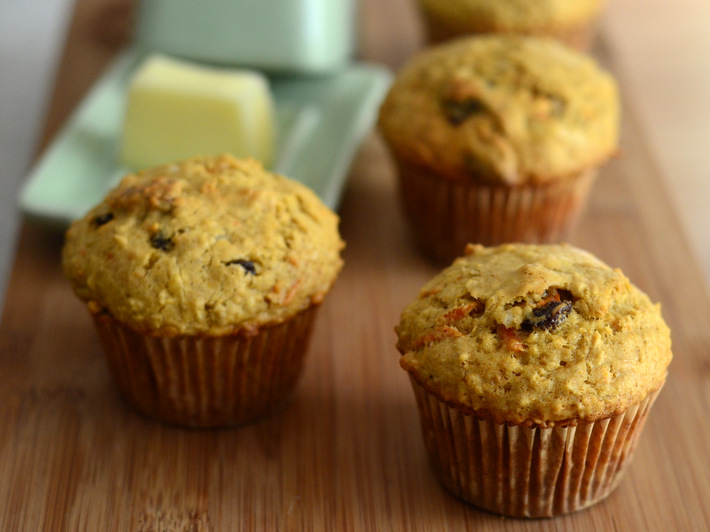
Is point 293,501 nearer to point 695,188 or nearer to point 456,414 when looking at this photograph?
point 456,414

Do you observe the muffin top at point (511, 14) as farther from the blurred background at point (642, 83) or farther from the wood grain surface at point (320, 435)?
the wood grain surface at point (320, 435)

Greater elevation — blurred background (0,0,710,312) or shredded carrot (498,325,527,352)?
shredded carrot (498,325,527,352)

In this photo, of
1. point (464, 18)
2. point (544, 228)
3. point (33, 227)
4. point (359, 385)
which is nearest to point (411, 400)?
point (359, 385)

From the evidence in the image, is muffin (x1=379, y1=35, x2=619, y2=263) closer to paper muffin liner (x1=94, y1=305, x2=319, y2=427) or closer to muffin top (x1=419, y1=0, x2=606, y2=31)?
muffin top (x1=419, y1=0, x2=606, y2=31)

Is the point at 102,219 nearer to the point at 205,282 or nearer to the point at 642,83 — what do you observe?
the point at 205,282

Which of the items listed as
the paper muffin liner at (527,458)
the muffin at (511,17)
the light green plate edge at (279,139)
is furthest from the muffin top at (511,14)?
the paper muffin liner at (527,458)

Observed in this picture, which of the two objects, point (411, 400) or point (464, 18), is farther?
point (464, 18)

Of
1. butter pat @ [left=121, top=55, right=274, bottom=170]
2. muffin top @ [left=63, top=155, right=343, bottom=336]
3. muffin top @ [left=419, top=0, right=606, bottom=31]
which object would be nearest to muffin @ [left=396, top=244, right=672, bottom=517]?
muffin top @ [left=63, top=155, right=343, bottom=336]
